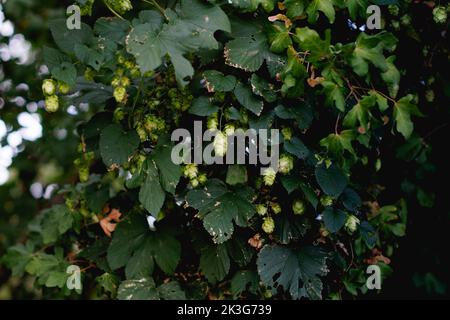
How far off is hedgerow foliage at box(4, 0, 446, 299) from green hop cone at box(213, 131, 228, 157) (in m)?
0.07

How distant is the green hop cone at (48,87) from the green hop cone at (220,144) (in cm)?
55

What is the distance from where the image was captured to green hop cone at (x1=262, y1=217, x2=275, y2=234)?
5.36 ft

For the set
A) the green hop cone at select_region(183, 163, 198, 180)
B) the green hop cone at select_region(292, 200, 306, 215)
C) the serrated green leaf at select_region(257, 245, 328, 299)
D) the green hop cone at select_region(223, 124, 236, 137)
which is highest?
the green hop cone at select_region(223, 124, 236, 137)

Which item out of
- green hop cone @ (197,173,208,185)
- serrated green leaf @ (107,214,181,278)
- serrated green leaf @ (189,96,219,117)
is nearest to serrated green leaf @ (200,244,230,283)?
serrated green leaf @ (107,214,181,278)

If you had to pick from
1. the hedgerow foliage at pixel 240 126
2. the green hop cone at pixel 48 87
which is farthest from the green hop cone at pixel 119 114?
the green hop cone at pixel 48 87

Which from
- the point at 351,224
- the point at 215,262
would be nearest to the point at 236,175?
the point at 215,262

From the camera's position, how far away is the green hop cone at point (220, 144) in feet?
5.03

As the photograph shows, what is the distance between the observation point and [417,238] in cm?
233

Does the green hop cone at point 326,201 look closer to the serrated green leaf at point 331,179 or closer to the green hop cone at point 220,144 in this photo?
the serrated green leaf at point 331,179

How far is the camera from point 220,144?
154cm

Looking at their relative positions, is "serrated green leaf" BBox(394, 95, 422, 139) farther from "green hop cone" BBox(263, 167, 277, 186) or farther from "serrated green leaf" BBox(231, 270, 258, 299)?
"serrated green leaf" BBox(231, 270, 258, 299)

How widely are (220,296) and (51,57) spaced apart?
1111 millimetres

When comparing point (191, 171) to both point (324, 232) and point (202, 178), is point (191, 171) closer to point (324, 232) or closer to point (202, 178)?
point (202, 178)
